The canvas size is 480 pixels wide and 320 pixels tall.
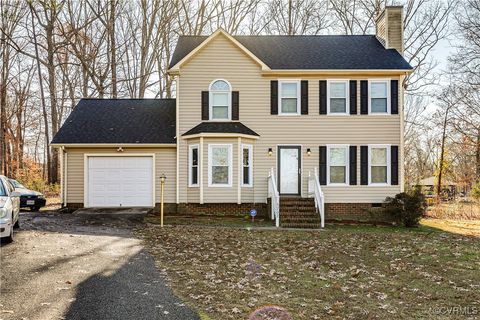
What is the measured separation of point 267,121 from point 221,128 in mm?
2090

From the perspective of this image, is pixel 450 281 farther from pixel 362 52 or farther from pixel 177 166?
pixel 362 52

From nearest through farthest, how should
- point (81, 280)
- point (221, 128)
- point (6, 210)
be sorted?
point (81, 280)
point (6, 210)
point (221, 128)

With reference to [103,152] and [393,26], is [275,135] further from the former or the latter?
[393,26]

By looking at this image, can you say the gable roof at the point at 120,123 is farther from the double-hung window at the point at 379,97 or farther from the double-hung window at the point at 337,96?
the double-hung window at the point at 379,97

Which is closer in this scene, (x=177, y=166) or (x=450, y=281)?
(x=450, y=281)

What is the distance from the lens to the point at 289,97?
2005cm

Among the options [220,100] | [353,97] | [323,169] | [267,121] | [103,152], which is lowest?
[323,169]

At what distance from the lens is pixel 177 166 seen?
65.1ft

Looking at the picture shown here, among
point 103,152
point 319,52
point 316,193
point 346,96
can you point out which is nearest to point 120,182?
point 103,152

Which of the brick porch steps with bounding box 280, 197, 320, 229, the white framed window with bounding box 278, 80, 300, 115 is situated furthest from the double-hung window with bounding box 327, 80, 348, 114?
the brick porch steps with bounding box 280, 197, 320, 229

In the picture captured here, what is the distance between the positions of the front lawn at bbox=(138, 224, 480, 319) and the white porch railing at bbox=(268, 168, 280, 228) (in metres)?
2.33

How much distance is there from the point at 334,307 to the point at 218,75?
1456 cm

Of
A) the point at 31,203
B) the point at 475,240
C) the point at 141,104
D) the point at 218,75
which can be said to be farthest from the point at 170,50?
the point at 475,240

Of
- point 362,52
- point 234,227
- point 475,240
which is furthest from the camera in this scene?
point 362,52
